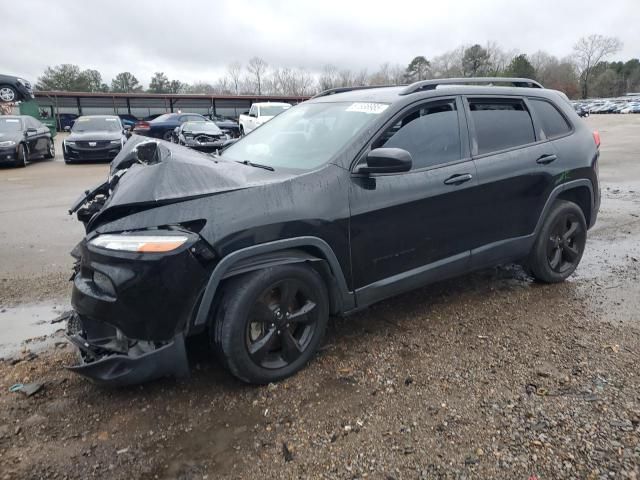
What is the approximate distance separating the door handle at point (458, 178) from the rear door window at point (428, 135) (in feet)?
0.44

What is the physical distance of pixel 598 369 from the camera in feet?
9.82

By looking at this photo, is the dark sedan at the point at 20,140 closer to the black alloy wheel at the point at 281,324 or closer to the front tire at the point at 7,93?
the front tire at the point at 7,93

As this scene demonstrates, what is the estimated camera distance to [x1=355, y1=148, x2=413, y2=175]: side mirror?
114 inches

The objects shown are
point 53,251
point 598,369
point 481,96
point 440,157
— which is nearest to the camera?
point 598,369

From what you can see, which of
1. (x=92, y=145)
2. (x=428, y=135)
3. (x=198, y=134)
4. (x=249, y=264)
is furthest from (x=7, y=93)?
(x=249, y=264)

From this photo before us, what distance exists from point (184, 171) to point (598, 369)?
9.34ft

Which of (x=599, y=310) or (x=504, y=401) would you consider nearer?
(x=504, y=401)

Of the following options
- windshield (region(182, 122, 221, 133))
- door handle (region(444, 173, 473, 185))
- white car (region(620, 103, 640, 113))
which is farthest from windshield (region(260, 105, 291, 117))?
white car (region(620, 103, 640, 113))

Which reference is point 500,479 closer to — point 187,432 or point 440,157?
point 187,432

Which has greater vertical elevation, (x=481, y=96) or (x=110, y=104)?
(x=110, y=104)

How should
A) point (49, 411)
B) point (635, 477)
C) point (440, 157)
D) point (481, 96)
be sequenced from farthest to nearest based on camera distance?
point (481, 96) < point (440, 157) < point (49, 411) < point (635, 477)

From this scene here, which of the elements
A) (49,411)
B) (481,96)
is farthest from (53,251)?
(481,96)

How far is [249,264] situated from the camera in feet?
8.76

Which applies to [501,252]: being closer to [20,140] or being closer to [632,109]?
[20,140]
